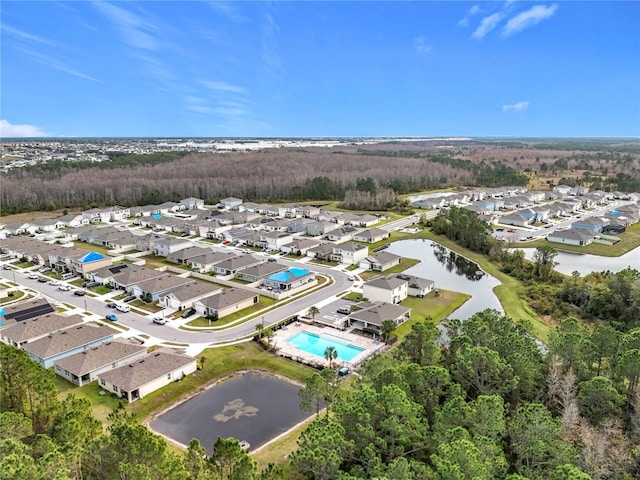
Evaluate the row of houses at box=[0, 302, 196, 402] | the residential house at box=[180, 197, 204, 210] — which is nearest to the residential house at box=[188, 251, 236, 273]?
the row of houses at box=[0, 302, 196, 402]

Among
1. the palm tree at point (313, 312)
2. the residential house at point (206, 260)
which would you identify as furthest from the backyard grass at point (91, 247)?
the palm tree at point (313, 312)

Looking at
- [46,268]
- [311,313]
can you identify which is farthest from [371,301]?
[46,268]

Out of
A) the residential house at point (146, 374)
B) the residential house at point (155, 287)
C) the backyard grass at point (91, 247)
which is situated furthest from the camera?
the backyard grass at point (91, 247)

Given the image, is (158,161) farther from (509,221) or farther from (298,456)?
(298,456)

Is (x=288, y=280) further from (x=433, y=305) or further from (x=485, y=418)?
(x=485, y=418)

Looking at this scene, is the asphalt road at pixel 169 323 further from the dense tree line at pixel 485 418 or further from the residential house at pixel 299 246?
the dense tree line at pixel 485 418

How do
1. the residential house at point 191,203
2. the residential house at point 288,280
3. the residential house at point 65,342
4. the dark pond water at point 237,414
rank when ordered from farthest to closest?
the residential house at point 191,203 < the residential house at point 288,280 < the residential house at point 65,342 < the dark pond water at point 237,414

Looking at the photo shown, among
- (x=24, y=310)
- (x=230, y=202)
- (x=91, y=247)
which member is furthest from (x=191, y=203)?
(x=24, y=310)
